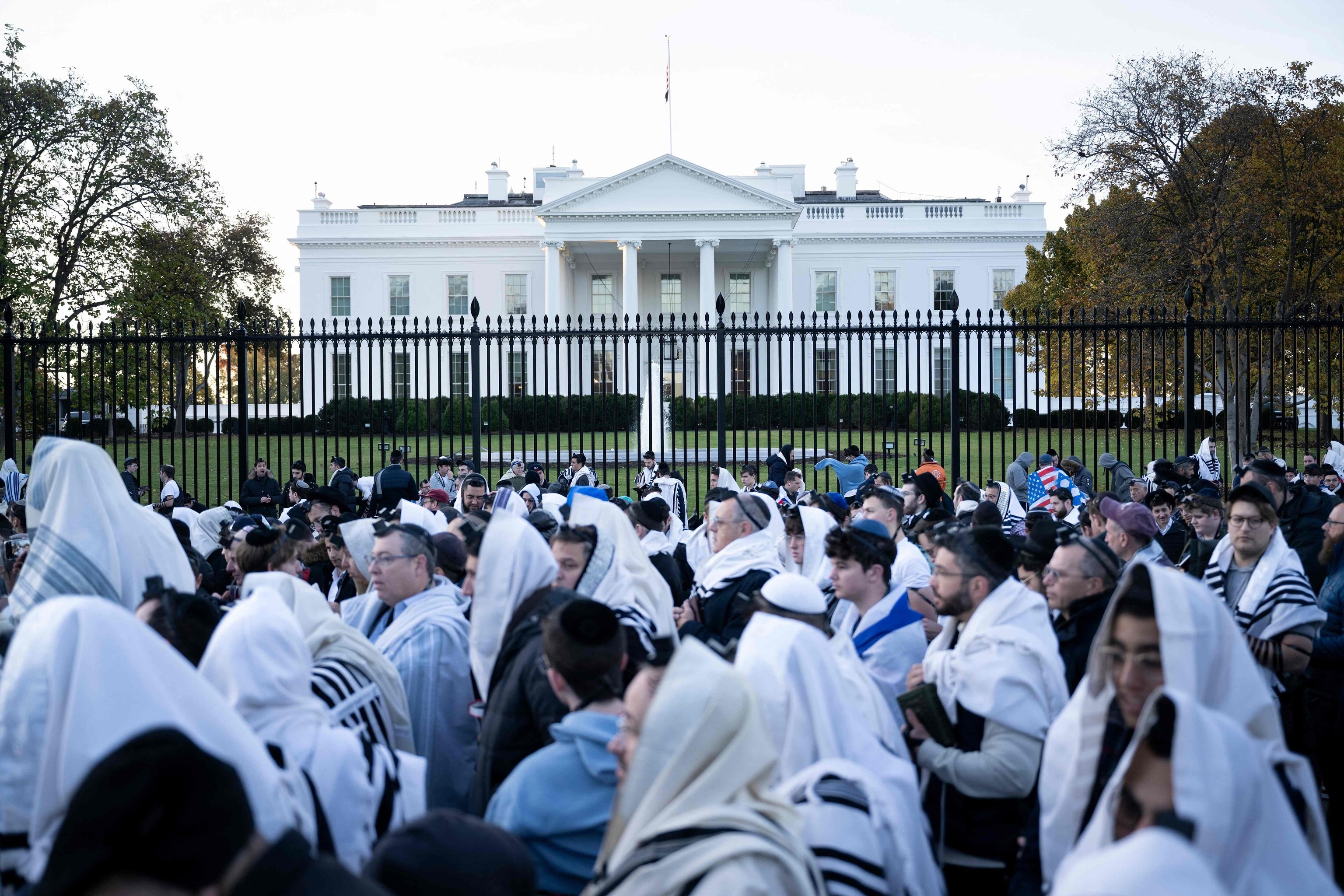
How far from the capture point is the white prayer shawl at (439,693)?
4145mm

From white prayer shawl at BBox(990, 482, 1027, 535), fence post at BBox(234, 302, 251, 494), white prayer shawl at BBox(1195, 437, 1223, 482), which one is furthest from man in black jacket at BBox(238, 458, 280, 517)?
white prayer shawl at BBox(1195, 437, 1223, 482)

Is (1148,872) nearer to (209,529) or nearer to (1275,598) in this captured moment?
(1275,598)

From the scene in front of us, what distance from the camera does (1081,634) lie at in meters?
3.97

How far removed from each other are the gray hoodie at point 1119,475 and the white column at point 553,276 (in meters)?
30.0

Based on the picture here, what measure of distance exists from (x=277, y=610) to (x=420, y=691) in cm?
149

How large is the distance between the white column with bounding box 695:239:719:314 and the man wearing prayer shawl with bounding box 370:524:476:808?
36.5 m

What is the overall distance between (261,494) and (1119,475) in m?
9.90

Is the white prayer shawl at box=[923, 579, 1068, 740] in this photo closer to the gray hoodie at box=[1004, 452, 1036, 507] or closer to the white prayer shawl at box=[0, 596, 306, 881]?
the white prayer shawl at box=[0, 596, 306, 881]

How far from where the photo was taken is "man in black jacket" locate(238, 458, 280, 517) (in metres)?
12.0

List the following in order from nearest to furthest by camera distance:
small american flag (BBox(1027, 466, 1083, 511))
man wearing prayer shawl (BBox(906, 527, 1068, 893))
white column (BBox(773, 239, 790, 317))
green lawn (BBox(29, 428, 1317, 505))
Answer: man wearing prayer shawl (BBox(906, 527, 1068, 893)) → small american flag (BBox(1027, 466, 1083, 511)) → green lawn (BBox(29, 428, 1317, 505)) → white column (BBox(773, 239, 790, 317))

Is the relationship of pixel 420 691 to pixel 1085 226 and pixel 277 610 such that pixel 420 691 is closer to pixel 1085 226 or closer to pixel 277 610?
pixel 277 610

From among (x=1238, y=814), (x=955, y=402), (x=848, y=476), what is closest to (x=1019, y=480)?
(x=955, y=402)

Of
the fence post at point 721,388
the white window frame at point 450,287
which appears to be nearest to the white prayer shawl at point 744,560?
the fence post at point 721,388

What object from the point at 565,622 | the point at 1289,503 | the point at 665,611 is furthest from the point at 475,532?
the point at 1289,503
